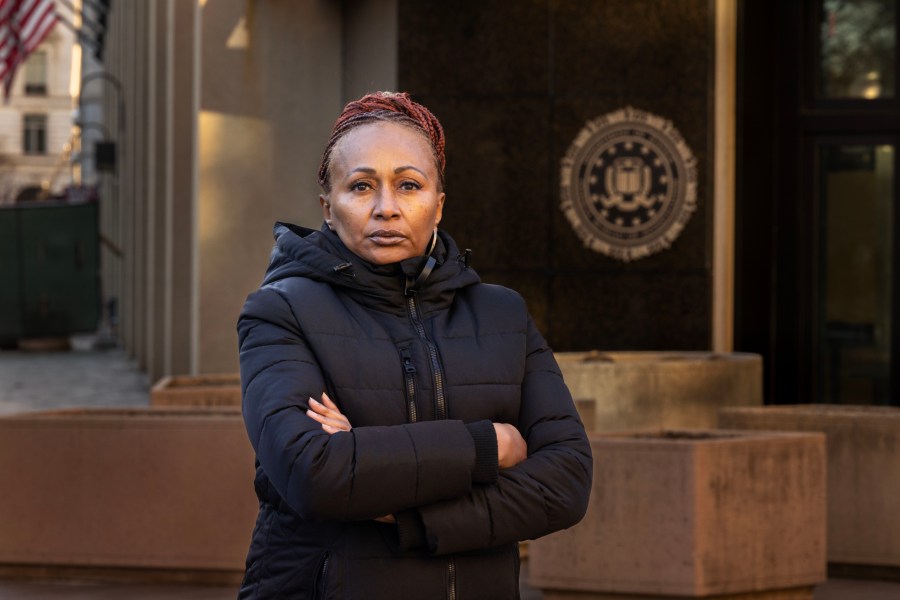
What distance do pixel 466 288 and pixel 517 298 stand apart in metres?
0.14

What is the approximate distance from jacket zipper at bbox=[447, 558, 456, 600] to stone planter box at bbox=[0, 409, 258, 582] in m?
5.16

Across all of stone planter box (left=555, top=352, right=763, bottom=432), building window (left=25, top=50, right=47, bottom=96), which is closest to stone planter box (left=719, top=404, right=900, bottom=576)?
stone planter box (left=555, top=352, right=763, bottom=432)

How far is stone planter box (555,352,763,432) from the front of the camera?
1124cm

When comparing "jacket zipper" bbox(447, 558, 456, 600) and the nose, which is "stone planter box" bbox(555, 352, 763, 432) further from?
"jacket zipper" bbox(447, 558, 456, 600)

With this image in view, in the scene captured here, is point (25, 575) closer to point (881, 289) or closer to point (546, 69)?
point (546, 69)

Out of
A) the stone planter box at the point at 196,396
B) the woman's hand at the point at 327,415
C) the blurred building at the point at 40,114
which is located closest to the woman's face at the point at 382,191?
the woman's hand at the point at 327,415

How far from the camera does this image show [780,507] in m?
7.68

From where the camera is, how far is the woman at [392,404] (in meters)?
2.98

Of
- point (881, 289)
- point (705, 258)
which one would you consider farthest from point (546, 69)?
point (881, 289)

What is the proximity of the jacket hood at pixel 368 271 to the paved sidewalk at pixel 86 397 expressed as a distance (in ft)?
16.2

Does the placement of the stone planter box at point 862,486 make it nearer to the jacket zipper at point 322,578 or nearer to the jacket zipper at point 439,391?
the jacket zipper at point 439,391

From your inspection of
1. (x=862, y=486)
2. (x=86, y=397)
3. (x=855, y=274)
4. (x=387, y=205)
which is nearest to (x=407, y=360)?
(x=387, y=205)

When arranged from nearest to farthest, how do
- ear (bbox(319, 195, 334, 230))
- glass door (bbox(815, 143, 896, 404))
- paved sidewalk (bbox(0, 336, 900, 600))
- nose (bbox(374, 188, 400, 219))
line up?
nose (bbox(374, 188, 400, 219)), ear (bbox(319, 195, 334, 230)), paved sidewalk (bbox(0, 336, 900, 600)), glass door (bbox(815, 143, 896, 404))

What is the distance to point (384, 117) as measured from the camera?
3.24 m
